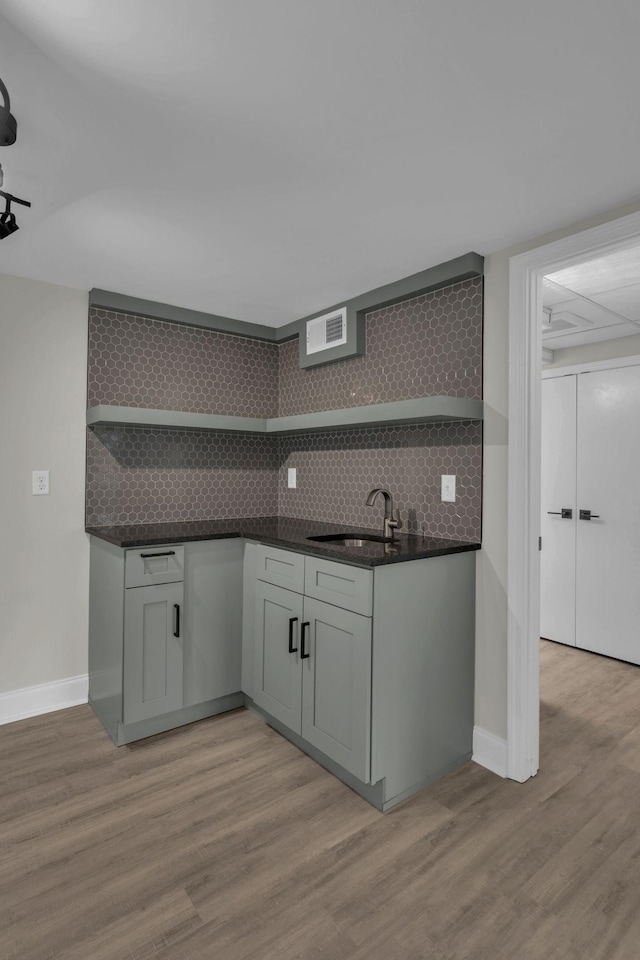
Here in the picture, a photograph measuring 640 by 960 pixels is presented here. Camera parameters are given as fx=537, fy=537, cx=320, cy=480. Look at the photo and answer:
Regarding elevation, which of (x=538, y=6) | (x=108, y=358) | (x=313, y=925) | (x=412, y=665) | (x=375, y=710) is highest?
(x=538, y=6)

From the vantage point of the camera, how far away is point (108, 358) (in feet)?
10.0

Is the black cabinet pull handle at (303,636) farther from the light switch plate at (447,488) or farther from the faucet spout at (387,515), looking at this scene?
the light switch plate at (447,488)

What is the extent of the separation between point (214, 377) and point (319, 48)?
2.32 metres

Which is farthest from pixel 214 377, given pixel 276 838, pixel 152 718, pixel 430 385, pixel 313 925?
pixel 313 925

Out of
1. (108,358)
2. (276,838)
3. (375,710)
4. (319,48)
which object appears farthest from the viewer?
(108,358)

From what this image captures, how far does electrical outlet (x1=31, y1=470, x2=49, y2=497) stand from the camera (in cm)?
283

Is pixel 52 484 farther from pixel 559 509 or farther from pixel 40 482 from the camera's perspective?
pixel 559 509

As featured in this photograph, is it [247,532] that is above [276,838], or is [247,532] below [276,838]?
above

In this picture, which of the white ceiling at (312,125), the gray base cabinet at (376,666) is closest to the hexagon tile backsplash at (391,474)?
the gray base cabinet at (376,666)

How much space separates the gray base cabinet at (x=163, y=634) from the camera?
2512mm

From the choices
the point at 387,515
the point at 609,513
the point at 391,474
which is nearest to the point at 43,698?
the point at 387,515

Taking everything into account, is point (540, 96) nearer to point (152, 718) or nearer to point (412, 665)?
point (412, 665)

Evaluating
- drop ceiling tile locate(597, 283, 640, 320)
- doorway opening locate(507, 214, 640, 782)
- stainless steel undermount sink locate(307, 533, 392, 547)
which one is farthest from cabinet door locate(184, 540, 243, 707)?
drop ceiling tile locate(597, 283, 640, 320)

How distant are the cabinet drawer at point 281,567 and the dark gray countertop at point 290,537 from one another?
0.05 meters
